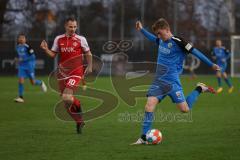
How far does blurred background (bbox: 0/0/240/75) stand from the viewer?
1623 inches

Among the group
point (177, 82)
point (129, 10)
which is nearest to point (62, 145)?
point (177, 82)

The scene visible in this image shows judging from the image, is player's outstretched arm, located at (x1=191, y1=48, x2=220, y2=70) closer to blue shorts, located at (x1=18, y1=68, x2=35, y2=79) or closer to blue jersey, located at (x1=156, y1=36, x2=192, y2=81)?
blue jersey, located at (x1=156, y1=36, x2=192, y2=81)

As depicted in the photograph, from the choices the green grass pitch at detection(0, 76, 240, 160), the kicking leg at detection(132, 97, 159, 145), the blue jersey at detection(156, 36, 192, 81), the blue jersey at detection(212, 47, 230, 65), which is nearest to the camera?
the green grass pitch at detection(0, 76, 240, 160)

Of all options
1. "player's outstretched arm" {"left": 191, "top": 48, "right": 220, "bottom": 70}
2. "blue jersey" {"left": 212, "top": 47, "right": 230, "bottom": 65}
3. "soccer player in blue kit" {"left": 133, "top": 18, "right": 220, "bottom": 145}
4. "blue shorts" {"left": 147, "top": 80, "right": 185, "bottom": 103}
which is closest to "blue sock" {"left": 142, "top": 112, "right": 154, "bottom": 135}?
"soccer player in blue kit" {"left": 133, "top": 18, "right": 220, "bottom": 145}

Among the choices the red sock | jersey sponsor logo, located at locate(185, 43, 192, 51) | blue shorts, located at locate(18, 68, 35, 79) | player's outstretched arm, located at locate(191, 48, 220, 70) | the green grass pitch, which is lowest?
the green grass pitch

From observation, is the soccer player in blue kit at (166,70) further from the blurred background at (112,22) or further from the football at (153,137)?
the blurred background at (112,22)

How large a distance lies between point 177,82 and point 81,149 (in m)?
2.07

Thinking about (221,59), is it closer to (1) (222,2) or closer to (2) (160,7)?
(2) (160,7)

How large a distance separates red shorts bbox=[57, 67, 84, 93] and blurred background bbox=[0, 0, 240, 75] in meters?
27.8

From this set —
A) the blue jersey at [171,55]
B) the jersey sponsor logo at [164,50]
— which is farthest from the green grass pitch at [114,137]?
the jersey sponsor logo at [164,50]

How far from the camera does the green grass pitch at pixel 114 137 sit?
9.30m

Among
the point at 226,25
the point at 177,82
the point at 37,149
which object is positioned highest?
the point at 226,25

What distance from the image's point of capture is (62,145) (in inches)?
405

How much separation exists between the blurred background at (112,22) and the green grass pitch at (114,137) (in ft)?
77.0
